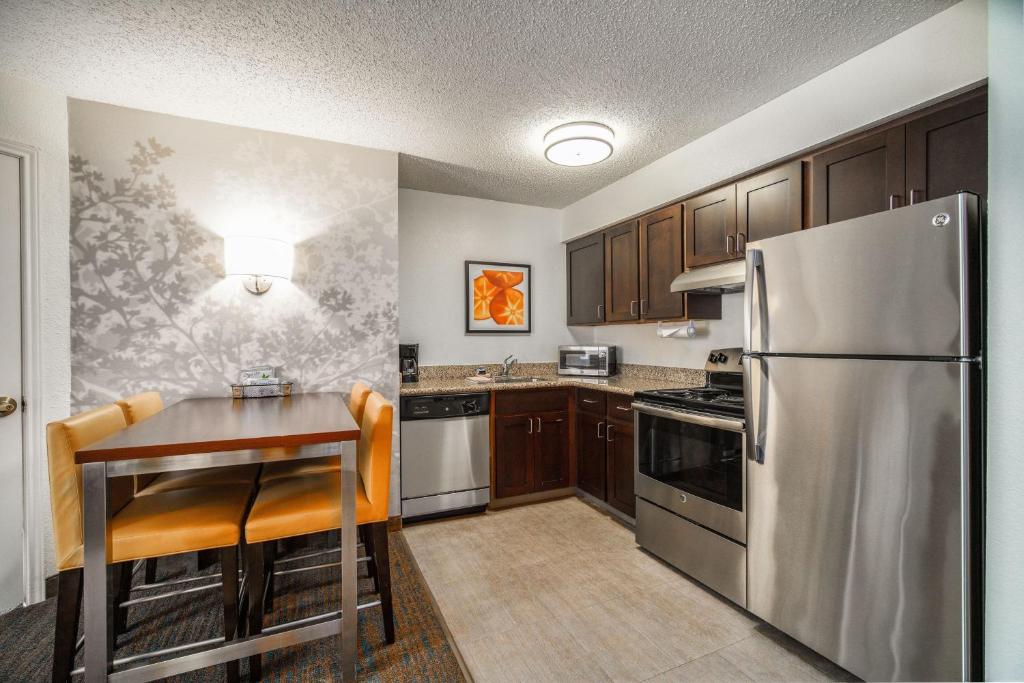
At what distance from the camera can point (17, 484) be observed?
6.89ft

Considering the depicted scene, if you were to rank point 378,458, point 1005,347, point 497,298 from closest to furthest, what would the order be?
point 1005,347
point 378,458
point 497,298

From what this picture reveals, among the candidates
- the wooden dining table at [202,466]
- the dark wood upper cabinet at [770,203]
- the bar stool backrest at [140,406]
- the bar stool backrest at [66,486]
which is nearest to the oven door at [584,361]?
the dark wood upper cabinet at [770,203]

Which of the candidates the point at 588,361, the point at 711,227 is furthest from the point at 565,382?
the point at 711,227

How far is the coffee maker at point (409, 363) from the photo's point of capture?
138 inches

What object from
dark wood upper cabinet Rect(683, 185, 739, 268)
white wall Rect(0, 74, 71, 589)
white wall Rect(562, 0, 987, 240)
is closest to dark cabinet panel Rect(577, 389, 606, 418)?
dark wood upper cabinet Rect(683, 185, 739, 268)

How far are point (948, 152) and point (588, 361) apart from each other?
256cm

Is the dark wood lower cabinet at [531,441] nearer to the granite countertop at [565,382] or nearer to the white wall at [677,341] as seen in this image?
the granite countertop at [565,382]

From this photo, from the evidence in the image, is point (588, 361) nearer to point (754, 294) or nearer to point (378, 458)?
point (754, 294)

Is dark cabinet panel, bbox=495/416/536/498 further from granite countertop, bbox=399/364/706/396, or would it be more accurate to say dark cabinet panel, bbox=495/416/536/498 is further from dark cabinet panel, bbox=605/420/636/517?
dark cabinet panel, bbox=605/420/636/517

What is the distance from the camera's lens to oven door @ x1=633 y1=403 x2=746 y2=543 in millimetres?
2029

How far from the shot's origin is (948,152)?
5.55 feet

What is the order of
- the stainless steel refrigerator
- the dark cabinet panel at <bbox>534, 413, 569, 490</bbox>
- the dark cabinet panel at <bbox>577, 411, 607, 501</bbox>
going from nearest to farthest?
the stainless steel refrigerator < the dark cabinet panel at <bbox>577, 411, 607, 501</bbox> < the dark cabinet panel at <bbox>534, 413, 569, 490</bbox>

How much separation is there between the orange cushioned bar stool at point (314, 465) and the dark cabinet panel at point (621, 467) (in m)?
1.69

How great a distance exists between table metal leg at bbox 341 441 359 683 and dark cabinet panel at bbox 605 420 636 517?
1829mm
